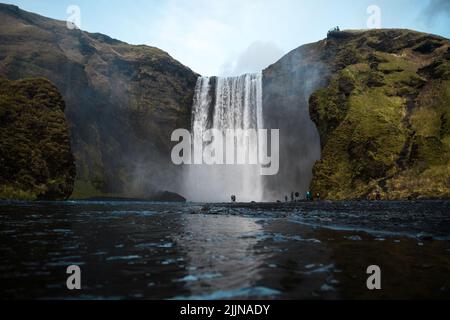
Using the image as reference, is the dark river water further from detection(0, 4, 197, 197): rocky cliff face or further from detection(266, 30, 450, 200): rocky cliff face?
detection(0, 4, 197, 197): rocky cliff face

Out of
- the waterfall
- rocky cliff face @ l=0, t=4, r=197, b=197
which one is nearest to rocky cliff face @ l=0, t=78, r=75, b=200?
rocky cliff face @ l=0, t=4, r=197, b=197

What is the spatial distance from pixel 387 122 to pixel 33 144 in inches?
2423

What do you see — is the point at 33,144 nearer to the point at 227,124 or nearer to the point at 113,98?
the point at 113,98

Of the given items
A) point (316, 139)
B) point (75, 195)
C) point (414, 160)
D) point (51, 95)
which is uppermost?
point (51, 95)

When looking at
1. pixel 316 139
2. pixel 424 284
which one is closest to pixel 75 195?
pixel 316 139

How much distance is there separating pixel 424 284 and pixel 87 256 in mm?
6832

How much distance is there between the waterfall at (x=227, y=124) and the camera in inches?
3226

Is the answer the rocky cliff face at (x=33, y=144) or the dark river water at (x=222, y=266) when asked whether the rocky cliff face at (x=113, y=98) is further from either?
the dark river water at (x=222, y=266)

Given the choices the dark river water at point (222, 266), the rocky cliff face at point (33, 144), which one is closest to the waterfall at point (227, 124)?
the rocky cliff face at point (33, 144)

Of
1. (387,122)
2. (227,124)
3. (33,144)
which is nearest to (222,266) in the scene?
(33,144)

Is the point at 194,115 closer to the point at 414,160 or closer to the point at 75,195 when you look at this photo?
the point at 75,195

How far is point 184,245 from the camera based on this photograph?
9.95 metres

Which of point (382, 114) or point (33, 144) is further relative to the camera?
point (382, 114)

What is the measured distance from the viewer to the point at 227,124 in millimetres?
82500
